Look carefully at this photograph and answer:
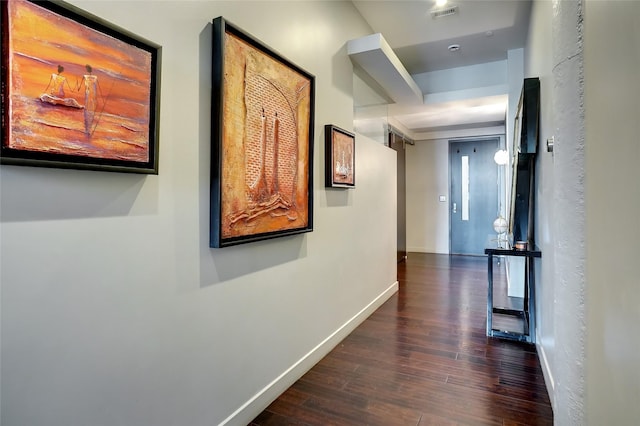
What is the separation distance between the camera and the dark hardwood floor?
1.99 meters

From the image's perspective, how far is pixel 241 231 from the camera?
1819 millimetres

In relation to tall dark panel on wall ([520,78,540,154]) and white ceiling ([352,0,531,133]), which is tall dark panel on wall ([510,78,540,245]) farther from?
white ceiling ([352,0,531,133])

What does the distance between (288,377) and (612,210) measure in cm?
199

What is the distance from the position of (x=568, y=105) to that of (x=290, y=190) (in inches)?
58.3

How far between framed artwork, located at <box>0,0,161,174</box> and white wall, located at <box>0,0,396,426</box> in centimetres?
7

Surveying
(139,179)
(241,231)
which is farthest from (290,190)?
(139,179)

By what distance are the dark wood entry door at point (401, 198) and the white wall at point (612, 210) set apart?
5874mm

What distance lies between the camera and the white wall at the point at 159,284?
1.05m

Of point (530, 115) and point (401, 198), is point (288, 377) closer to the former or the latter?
point (530, 115)

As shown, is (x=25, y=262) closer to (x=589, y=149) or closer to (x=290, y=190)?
(x=290, y=190)

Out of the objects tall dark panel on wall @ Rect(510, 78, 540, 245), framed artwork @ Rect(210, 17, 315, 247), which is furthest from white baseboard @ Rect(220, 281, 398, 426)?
tall dark panel on wall @ Rect(510, 78, 540, 245)

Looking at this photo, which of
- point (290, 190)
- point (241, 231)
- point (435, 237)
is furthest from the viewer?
point (435, 237)

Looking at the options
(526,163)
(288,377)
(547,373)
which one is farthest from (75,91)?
(526,163)

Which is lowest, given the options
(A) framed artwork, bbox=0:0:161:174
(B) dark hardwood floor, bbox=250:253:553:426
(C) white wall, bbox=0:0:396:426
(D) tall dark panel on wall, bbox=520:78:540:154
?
(B) dark hardwood floor, bbox=250:253:553:426
